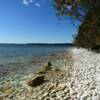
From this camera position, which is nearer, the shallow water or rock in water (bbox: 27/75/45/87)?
rock in water (bbox: 27/75/45/87)

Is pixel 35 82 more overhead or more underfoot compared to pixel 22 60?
more overhead

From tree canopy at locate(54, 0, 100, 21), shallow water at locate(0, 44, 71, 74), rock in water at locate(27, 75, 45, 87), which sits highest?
tree canopy at locate(54, 0, 100, 21)

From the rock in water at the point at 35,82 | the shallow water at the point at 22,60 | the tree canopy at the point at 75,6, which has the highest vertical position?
the tree canopy at the point at 75,6

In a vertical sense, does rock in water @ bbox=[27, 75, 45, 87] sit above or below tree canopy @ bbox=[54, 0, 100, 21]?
below

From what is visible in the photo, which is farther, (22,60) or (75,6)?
(22,60)

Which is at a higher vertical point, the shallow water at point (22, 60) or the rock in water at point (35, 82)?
the rock in water at point (35, 82)

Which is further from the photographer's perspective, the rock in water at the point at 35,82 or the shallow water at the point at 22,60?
the shallow water at the point at 22,60

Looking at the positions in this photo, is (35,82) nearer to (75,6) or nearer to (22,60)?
(75,6)

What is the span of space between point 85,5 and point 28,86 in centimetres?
872

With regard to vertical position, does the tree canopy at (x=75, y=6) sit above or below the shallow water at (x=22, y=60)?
above

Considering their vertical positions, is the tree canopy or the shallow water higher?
the tree canopy

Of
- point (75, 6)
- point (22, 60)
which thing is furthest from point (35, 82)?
point (22, 60)

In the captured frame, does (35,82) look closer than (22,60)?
Yes

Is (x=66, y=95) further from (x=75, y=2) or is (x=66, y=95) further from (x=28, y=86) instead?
(x=75, y=2)
